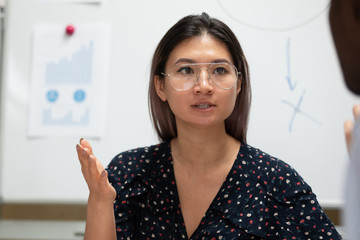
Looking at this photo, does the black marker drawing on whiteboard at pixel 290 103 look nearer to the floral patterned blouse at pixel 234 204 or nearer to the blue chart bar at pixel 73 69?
the floral patterned blouse at pixel 234 204

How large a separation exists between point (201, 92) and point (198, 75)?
2.0 inches

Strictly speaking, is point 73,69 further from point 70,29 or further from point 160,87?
point 160,87

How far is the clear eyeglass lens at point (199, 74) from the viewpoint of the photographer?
1241 mm

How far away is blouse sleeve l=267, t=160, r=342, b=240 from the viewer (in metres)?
1.20

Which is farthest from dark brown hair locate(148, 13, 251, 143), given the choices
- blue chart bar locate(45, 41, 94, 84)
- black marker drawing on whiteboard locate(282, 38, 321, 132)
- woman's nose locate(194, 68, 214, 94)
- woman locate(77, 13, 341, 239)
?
blue chart bar locate(45, 41, 94, 84)

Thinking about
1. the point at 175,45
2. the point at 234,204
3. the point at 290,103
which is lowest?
the point at 234,204

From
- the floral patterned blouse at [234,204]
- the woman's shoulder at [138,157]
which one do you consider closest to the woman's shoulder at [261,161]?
the floral patterned blouse at [234,204]

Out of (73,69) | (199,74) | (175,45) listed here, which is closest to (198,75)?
(199,74)

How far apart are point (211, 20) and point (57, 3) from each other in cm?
63

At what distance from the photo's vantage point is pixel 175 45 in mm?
1296

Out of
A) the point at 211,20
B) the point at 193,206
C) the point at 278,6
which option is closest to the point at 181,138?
the point at 193,206

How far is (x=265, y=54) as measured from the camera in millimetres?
1565

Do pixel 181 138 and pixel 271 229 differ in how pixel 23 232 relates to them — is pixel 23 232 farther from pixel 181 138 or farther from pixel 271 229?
pixel 271 229

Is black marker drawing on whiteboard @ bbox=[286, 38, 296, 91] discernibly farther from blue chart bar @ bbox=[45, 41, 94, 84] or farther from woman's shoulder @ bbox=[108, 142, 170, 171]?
blue chart bar @ bbox=[45, 41, 94, 84]
